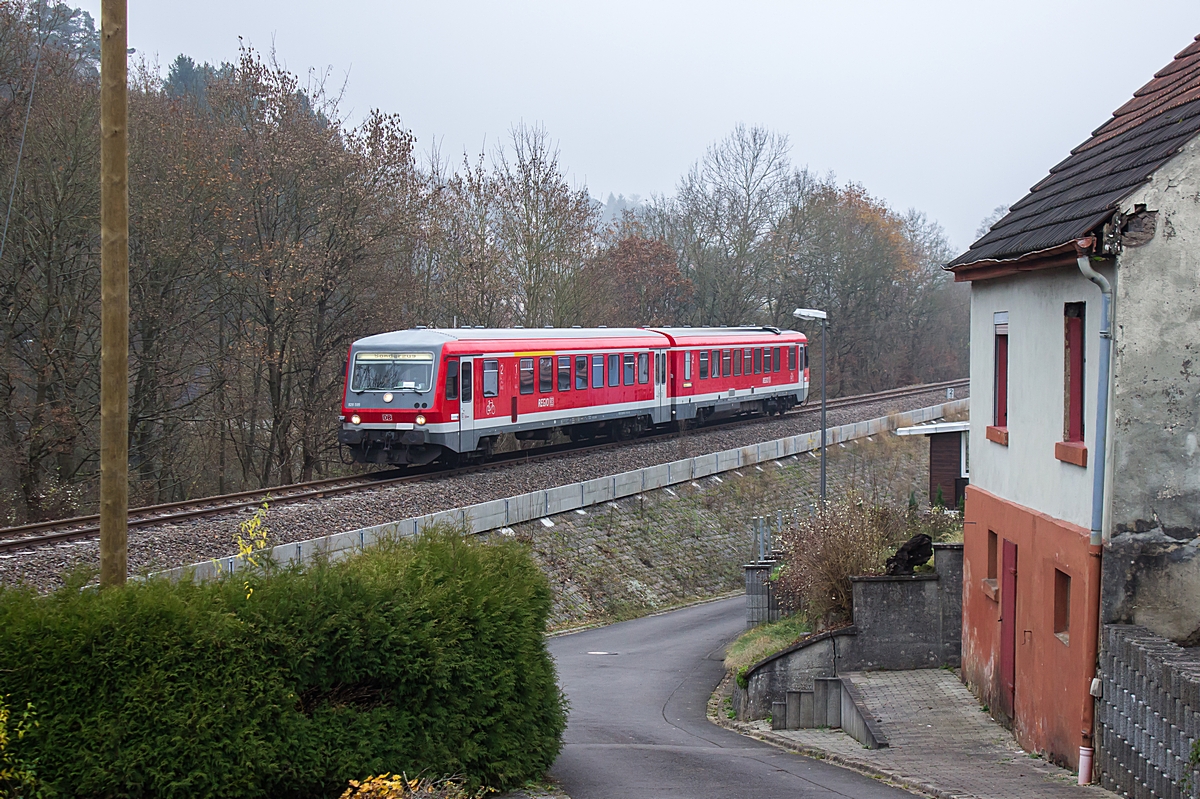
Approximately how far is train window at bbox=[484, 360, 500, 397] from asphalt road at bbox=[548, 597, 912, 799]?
6014mm

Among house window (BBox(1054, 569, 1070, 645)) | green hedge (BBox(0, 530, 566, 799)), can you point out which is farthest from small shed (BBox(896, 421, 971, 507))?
green hedge (BBox(0, 530, 566, 799))

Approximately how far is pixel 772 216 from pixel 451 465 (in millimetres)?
36572

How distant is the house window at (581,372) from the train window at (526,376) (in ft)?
7.38

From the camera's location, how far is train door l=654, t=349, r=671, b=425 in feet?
107

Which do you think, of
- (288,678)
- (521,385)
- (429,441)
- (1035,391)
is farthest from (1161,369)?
(521,385)

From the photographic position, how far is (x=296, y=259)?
28172 millimetres

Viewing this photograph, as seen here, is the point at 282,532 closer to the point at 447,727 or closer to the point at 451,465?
the point at 451,465

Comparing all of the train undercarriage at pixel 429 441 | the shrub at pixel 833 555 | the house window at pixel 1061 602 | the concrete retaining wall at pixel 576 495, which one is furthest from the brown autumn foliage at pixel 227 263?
the house window at pixel 1061 602

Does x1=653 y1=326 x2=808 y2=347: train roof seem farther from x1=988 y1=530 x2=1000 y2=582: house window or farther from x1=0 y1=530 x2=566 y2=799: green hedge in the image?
x1=0 y1=530 x2=566 y2=799: green hedge

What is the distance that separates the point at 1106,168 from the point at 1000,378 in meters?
3.08

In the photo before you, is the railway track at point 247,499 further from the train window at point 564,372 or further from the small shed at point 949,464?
the small shed at point 949,464

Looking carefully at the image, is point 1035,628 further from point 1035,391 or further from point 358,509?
point 358,509

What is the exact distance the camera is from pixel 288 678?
754 centimetres

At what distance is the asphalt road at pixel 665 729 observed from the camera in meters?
10.2
